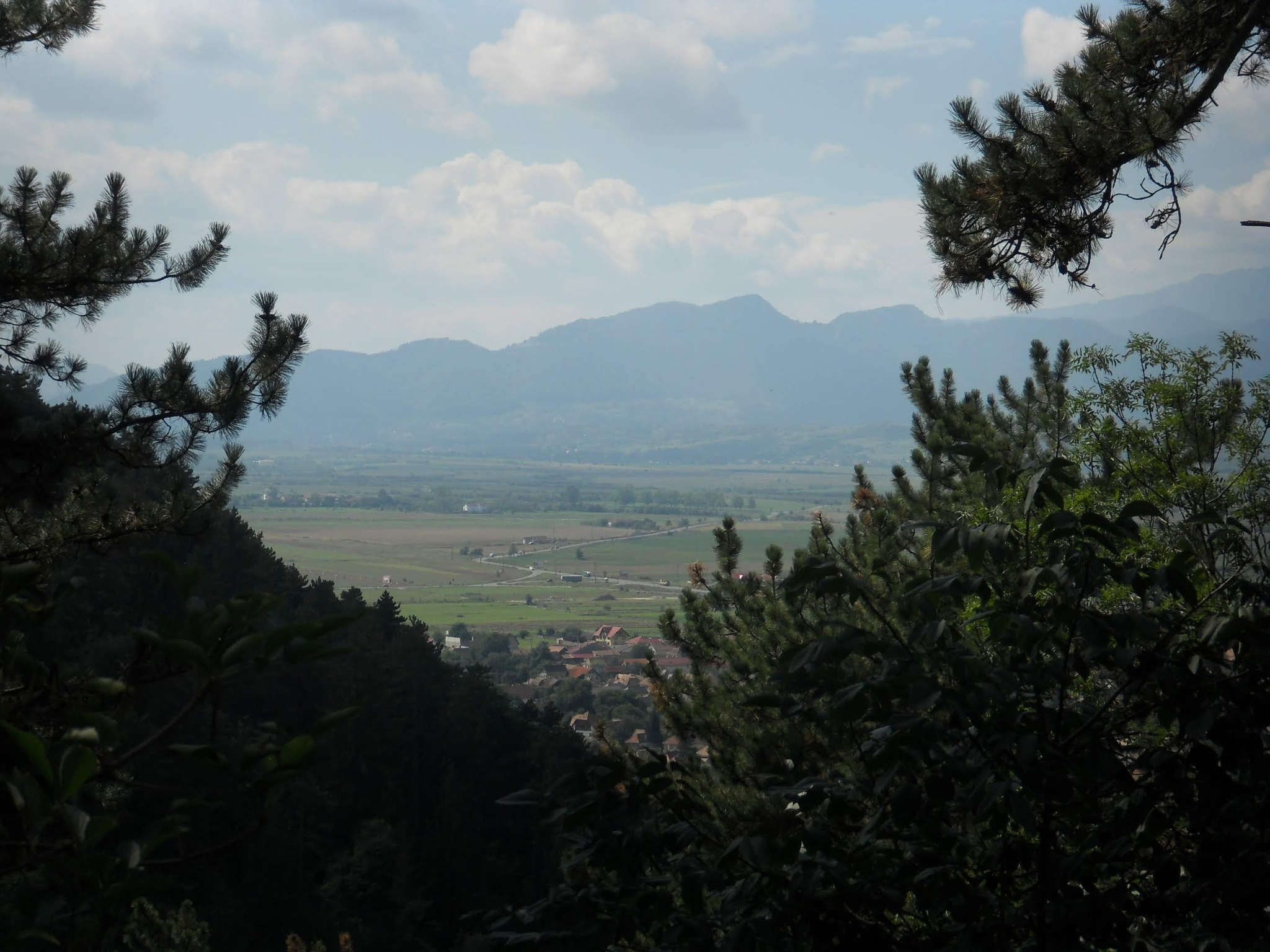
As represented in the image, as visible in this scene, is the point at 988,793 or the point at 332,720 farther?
the point at 988,793

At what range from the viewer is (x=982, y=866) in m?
1.60

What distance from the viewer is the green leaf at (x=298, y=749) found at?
3.13ft

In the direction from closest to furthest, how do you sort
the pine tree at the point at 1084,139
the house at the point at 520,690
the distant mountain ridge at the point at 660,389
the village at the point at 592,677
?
1. the pine tree at the point at 1084,139
2. the village at the point at 592,677
3. the house at the point at 520,690
4. the distant mountain ridge at the point at 660,389

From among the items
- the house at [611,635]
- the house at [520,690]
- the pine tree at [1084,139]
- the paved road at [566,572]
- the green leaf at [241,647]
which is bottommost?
the house at [520,690]

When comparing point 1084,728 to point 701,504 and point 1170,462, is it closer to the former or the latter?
point 1170,462

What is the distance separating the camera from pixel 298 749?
3.15ft

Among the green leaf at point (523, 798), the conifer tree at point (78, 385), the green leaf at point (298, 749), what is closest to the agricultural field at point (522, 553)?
the conifer tree at point (78, 385)

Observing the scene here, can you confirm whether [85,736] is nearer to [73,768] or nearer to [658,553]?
Answer: [73,768]

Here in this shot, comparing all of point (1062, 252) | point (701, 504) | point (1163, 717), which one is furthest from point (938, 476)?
point (701, 504)

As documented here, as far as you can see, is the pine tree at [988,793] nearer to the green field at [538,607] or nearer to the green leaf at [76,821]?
the green leaf at [76,821]

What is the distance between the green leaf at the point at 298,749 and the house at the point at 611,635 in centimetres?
2761

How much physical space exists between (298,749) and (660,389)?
571 ft

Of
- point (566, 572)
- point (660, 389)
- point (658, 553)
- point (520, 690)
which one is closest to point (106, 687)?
point (520, 690)

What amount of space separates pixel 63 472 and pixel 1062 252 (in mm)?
4906
